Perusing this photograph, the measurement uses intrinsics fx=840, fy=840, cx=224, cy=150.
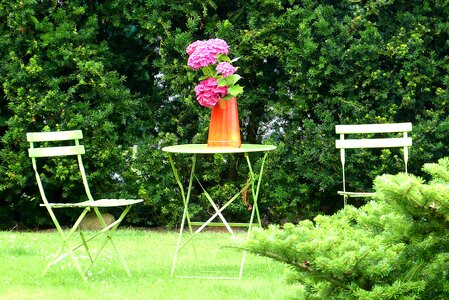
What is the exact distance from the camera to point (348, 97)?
761cm

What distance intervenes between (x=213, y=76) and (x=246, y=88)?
78.5 inches

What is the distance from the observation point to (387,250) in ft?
8.63

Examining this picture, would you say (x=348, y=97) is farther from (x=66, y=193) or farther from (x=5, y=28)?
(x=5, y=28)

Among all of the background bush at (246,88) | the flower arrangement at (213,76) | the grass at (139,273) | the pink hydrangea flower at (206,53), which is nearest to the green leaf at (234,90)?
the flower arrangement at (213,76)

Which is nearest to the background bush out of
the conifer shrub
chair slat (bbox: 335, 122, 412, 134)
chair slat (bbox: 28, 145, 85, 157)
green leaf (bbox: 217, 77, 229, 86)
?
chair slat (bbox: 335, 122, 412, 134)

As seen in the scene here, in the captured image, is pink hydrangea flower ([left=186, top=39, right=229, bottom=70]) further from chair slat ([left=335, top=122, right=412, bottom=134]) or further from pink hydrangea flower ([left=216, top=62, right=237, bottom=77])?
chair slat ([left=335, top=122, right=412, bottom=134])

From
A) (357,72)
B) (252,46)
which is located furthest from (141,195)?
(357,72)

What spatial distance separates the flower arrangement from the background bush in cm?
172

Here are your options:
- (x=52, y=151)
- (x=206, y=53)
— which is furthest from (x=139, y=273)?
(x=206, y=53)

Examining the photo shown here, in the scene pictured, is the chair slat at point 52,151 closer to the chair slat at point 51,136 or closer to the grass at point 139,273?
the chair slat at point 51,136

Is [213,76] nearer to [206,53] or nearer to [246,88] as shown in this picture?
[206,53]

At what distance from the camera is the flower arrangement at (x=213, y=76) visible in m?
5.93

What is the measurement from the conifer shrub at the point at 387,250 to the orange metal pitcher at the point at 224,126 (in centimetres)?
321

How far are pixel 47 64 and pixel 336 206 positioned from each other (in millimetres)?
3019
